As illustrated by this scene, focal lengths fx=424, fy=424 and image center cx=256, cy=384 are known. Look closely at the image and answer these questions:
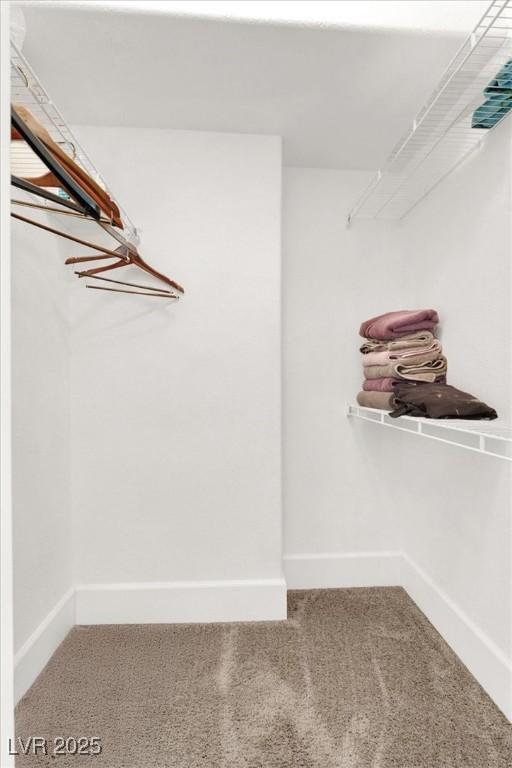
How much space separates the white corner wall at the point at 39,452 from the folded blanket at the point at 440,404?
1.32 m

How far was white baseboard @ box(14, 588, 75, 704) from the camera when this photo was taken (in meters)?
1.41

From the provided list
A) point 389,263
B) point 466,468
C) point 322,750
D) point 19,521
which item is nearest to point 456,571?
point 466,468

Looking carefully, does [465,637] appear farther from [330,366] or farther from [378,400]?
[330,366]

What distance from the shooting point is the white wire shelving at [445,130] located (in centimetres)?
116

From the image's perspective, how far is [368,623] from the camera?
1.81 meters

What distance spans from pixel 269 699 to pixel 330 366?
141 centimetres

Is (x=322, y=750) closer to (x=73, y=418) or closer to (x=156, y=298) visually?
(x=73, y=418)

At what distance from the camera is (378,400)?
1.74m

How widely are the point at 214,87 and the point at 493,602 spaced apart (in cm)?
207

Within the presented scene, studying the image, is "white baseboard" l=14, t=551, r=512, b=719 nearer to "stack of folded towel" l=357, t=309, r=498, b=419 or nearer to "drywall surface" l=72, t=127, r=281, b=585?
"drywall surface" l=72, t=127, r=281, b=585

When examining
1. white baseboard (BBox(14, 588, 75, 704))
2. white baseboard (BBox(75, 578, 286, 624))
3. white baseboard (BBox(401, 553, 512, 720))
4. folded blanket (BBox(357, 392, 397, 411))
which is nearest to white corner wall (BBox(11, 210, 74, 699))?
white baseboard (BBox(14, 588, 75, 704))

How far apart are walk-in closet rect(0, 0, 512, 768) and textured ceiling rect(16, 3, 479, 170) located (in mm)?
10

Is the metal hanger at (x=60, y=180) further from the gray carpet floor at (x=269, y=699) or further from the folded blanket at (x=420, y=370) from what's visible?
the gray carpet floor at (x=269, y=699)

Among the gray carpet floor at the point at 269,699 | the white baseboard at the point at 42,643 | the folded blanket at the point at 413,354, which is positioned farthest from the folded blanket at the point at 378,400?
the white baseboard at the point at 42,643
